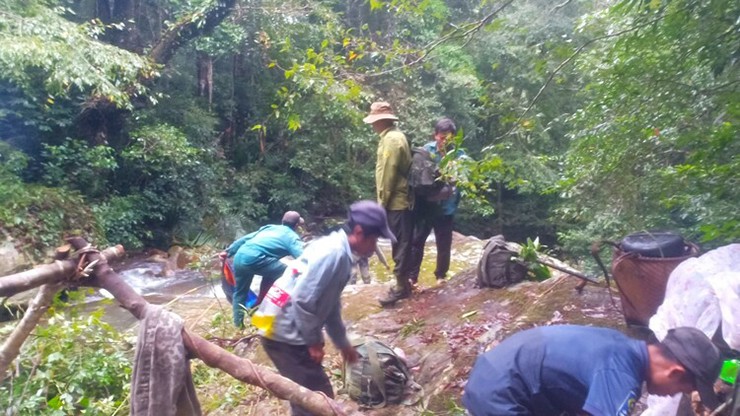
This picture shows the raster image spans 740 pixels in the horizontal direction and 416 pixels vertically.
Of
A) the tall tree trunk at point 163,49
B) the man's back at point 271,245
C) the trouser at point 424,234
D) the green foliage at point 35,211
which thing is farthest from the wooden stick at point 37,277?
the tall tree trunk at point 163,49

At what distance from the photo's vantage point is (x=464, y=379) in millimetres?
4656

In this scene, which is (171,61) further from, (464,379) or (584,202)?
(464,379)

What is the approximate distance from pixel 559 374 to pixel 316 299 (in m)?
1.40

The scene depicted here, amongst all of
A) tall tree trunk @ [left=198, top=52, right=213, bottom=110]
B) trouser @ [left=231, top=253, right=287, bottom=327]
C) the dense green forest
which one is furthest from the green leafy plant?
tall tree trunk @ [left=198, top=52, right=213, bottom=110]

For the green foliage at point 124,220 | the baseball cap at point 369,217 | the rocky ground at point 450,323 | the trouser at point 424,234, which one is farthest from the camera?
the green foliage at point 124,220

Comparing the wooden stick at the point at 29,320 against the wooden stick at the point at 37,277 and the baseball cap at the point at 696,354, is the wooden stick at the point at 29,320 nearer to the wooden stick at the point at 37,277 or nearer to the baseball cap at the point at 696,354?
the wooden stick at the point at 37,277

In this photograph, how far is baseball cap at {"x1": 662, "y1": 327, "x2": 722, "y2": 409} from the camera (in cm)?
229

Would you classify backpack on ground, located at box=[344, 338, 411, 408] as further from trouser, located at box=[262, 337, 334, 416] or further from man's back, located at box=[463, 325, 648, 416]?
man's back, located at box=[463, 325, 648, 416]

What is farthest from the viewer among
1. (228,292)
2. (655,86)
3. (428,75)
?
(428,75)

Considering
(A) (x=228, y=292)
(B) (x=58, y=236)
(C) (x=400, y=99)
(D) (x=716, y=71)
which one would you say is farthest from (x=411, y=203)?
(C) (x=400, y=99)

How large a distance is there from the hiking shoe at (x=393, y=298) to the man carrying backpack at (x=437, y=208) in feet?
0.64

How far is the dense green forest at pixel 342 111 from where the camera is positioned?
5.17 meters

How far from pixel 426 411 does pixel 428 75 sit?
50.3 feet

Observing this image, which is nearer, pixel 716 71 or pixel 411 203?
pixel 716 71
